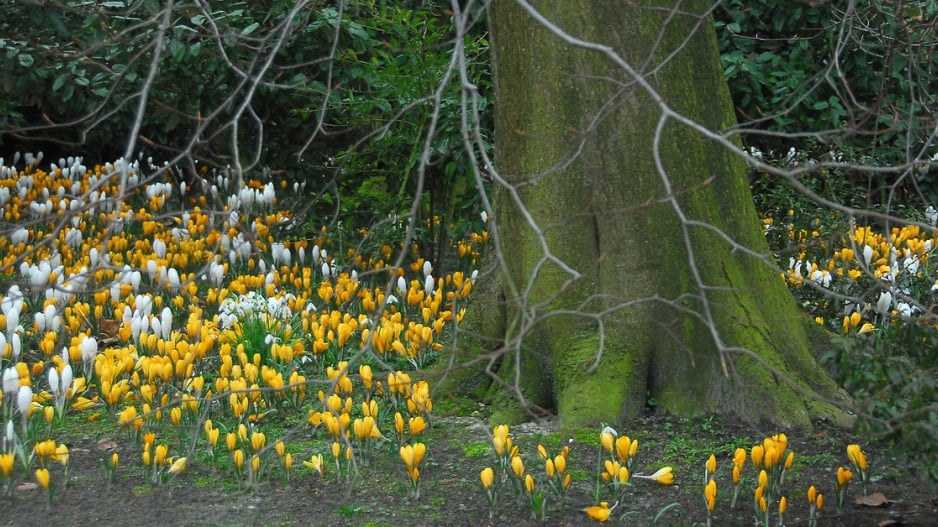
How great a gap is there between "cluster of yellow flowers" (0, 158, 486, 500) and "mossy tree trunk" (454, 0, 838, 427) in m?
0.77

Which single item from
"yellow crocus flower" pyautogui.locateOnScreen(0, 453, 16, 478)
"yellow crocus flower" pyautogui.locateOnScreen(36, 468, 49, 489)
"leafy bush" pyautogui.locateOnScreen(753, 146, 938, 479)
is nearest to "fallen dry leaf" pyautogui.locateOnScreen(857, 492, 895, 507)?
"leafy bush" pyautogui.locateOnScreen(753, 146, 938, 479)

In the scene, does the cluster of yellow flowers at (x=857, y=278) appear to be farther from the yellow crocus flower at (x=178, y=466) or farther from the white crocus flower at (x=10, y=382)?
the white crocus flower at (x=10, y=382)

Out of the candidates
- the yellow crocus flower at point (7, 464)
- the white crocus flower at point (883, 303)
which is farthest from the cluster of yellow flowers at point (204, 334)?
the white crocus flower at point (883, 303)

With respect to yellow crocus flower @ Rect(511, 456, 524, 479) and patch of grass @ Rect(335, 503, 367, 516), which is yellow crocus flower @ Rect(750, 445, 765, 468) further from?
patch of grass @ Rect(335, 503, 367, 516)

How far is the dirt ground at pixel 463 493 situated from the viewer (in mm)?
3881

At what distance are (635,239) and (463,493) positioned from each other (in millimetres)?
1417

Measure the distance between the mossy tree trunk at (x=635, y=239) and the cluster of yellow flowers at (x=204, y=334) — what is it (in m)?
0.77

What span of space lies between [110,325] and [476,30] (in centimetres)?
366

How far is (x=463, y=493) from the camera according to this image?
4141mm

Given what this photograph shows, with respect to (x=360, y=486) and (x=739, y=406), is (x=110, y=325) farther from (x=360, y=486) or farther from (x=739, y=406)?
(x=739, y=406)

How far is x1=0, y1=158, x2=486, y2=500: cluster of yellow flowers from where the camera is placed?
4.35 meters

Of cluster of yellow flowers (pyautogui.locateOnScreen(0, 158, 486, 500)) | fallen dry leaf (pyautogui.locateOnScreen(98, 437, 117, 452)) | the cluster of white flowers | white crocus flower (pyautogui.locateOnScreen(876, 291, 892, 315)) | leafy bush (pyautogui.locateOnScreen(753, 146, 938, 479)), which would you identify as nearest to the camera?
leafy bush (pyautogui.locateOnScreen(753, 146, 938, 479))

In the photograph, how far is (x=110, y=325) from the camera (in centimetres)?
645

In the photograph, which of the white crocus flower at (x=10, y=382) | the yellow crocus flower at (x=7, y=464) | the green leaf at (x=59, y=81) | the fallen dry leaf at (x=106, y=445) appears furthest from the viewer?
the green leaf at (x=59, y=81)
